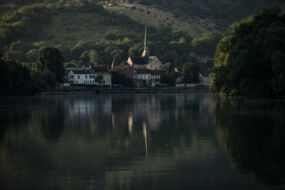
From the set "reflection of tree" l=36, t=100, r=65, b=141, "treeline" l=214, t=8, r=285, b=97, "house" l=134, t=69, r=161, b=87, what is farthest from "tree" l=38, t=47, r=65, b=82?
"reflection of tree" l=36, t=100, r=65, b=141

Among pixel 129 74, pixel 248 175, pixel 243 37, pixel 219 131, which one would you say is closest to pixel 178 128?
Answer: pixel 219 131

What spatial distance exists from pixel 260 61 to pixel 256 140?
46.1 metres

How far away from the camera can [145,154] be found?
2941 cm

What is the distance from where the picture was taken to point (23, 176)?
2416 cm

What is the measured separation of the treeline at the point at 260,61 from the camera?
7450 centimetres

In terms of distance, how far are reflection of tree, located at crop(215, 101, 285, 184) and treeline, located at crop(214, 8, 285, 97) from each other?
20.8 metres

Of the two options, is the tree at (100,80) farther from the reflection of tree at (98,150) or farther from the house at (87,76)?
the reflection of tree at (98,150)

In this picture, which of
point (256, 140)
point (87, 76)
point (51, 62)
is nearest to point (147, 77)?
point (87, 76)

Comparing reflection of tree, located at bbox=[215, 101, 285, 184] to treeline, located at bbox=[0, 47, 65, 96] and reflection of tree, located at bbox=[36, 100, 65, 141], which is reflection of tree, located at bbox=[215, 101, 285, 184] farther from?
treeline, located at bbox=[0, 47, 65, 96]

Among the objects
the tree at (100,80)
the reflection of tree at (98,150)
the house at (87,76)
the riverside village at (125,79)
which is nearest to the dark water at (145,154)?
the reflection of tree at (98,150)

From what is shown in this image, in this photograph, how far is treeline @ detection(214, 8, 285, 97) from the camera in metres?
74.5

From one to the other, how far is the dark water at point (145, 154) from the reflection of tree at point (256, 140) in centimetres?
3

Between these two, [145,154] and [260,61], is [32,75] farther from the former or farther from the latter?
[145,154]

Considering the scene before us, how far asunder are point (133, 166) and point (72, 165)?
84.8 inches
